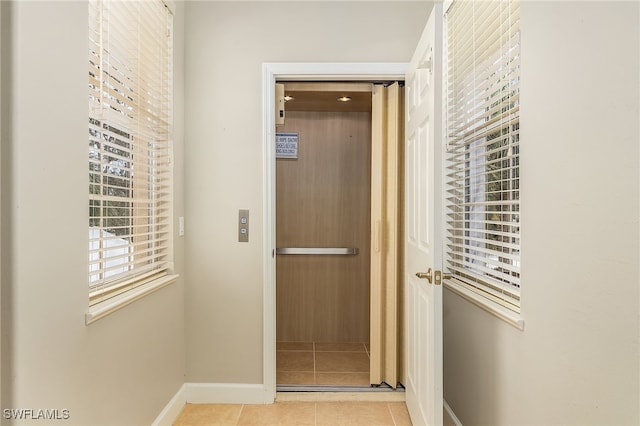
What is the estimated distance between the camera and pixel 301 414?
7.56 feet

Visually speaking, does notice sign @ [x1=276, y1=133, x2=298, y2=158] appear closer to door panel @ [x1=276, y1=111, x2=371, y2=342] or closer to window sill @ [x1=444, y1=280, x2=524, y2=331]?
door panel @ [x1=276, y1=111, x2=371, y2=342]

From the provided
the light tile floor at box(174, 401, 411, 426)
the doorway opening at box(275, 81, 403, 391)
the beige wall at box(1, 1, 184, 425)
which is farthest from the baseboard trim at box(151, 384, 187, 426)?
the doorway opening at box(275, 81, 403, 391)

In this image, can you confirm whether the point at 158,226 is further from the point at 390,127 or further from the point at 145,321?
the point at 390,127

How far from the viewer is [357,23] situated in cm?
240

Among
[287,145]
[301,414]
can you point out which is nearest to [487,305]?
[301,414]

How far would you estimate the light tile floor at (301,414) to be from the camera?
7.28ft

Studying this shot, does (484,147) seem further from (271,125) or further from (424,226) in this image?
(271,125)

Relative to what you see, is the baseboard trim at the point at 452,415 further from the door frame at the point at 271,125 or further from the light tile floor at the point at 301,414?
the door frame at the point at 271,125

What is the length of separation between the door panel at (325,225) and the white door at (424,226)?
49.7 inches

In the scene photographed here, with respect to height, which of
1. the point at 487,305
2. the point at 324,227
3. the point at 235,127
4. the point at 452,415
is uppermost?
the point at 235,127

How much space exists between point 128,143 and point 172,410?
1.52 m

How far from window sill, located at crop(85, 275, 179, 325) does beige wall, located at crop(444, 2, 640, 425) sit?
1.56 meters

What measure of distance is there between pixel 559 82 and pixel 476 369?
49.6 inches

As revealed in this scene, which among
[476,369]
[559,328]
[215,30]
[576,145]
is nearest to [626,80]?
[576,145]
